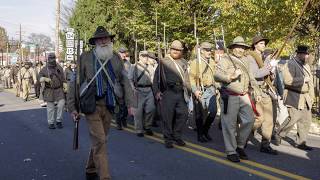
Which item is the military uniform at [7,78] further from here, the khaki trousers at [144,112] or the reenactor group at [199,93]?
the reenactor group at [199,93]

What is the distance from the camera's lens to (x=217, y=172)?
22.2 ft

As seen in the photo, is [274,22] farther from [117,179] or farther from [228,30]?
[117,179]

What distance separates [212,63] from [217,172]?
345cm

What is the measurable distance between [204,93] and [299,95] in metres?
1.88

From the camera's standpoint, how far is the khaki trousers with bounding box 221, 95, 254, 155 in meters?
7.42

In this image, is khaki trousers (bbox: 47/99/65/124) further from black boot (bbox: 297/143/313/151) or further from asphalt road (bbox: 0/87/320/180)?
black boot (bbox: 297/143/313/151)

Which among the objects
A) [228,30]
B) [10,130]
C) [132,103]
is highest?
[228,30]

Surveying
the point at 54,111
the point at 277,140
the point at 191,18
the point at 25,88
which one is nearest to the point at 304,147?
the point at 277,140

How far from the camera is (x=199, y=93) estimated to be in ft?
30.1

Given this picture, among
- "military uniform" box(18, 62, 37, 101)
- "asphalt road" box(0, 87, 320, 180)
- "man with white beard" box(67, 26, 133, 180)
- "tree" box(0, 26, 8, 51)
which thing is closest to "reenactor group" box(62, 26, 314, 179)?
"man with white beard" box(67, 26, 133, 180)

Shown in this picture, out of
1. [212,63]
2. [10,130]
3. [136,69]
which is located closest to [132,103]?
[212,63]

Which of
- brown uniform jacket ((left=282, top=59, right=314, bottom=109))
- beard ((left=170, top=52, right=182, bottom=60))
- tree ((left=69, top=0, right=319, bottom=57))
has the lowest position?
brown uniform jacket ((left=282, top=59, right=314, bottom=109))

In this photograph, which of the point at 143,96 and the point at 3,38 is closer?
the point at 143,96

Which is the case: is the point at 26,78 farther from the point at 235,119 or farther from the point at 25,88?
the point at 235,119
